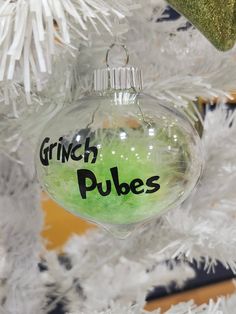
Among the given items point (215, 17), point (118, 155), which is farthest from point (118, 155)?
point (215, 17)

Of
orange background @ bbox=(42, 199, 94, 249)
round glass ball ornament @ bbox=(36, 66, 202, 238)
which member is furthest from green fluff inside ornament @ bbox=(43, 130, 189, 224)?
orange background @ bbox=(42, 199, 94, 249)

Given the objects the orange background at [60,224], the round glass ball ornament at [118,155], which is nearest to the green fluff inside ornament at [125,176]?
the round glass ball ornament at [118,155]

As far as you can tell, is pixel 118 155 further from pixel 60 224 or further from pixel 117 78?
pixel 60 224

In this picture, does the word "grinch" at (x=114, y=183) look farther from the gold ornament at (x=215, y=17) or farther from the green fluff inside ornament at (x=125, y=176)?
the gold ornament at (x=215, y=17)

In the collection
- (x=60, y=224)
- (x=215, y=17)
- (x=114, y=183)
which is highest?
(x=215, y=17)

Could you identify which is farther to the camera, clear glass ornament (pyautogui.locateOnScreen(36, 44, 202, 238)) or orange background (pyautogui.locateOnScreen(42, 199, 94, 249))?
orange background (pyautogui.locateOnScreen(42, 199, 94, 249))

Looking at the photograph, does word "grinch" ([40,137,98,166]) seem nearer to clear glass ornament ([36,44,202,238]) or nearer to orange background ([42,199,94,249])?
clear glass ornament ([36,44,202,238])
